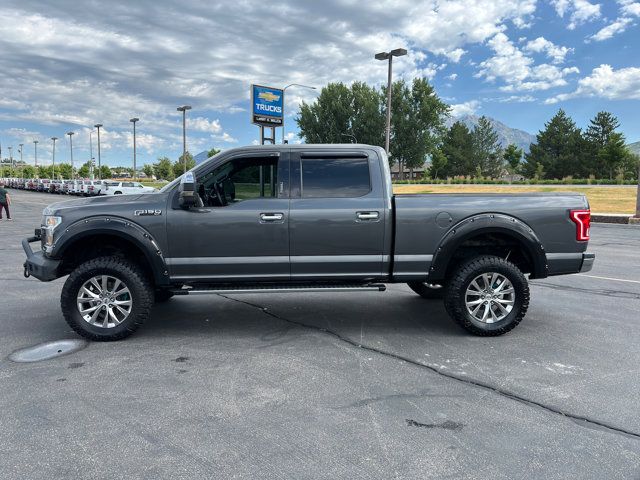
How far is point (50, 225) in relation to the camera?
4.84 m

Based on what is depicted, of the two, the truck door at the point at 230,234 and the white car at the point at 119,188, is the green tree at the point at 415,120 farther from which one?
the truck door at the point at 230,234

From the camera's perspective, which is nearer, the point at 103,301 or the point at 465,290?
the point at 103,301

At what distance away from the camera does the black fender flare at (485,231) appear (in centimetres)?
496

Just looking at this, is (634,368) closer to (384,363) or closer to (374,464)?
(384,363)

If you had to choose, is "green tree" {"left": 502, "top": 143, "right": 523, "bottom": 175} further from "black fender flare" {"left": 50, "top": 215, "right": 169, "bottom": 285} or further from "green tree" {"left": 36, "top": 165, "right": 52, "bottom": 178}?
"green tree" {"left": 36, "top": 165, "right": 52, "bottom": 178}

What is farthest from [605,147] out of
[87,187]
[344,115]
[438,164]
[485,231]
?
[485,231]

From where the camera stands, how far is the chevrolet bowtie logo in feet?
106

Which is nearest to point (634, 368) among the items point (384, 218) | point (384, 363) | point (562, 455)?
point (562, 455)

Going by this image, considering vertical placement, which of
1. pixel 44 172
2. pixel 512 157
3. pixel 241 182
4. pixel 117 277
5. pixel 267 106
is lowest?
pixel 117 277

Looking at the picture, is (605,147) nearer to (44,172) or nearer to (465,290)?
(465,290)

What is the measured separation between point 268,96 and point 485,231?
1179 inches

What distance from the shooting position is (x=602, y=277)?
27.5 feet

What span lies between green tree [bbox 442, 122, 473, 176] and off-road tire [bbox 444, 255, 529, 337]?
101 m

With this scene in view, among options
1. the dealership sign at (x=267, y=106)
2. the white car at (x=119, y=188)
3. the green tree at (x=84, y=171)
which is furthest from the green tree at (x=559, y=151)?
the green tree at (x=84, y=171)
